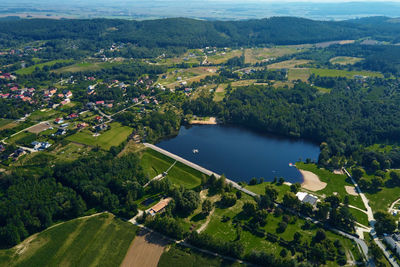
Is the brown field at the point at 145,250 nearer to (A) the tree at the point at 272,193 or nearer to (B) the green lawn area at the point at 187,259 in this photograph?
(B) the green lawn area at the point at 187,259

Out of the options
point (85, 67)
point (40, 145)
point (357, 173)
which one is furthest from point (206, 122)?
point (85, 67)

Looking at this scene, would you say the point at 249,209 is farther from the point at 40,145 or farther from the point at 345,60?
the point at 345,60

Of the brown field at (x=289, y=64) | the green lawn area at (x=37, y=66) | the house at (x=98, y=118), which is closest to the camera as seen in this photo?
the house at (x=98, y=118)

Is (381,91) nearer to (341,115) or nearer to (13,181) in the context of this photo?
(341,115)

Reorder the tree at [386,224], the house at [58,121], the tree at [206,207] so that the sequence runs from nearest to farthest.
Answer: the tree at [386,224] → the tree at [206,207] → the house at [58,121]

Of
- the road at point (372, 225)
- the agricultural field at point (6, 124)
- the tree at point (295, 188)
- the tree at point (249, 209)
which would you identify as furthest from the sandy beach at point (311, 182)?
the agricultural field at point (6, 124)

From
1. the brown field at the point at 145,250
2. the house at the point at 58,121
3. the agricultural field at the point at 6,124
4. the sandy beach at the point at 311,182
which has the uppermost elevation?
the sandy beach at the point at 311,182
